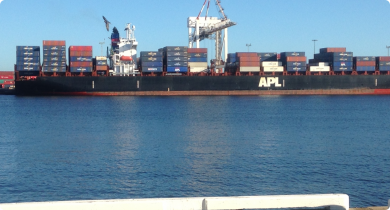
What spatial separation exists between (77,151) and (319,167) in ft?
31.0

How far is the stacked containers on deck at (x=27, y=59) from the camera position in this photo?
55419mm

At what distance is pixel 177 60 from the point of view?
56.8 meters

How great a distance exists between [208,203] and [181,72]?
51.8m

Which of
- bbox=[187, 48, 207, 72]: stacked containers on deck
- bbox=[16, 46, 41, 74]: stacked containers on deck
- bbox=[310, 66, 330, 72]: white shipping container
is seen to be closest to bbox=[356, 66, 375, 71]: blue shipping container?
bbox=[310, 66, 330, 72]: white shipping container

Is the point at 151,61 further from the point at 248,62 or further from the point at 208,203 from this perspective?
the point at 208,203

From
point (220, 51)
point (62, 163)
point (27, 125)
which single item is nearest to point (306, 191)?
point (62, 163)

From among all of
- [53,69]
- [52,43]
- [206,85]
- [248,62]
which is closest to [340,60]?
[248,62]

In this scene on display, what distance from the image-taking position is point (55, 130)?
2509 cm

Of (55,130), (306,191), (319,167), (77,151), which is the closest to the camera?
(306,191)

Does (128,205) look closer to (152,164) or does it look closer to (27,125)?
(152,164)

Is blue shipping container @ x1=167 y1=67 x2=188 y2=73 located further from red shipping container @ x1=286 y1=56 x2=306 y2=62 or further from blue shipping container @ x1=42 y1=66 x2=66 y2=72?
red shipping container @ x1=286 y1=56 x2=306 y2=62

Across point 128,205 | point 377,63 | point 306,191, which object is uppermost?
point 377,63

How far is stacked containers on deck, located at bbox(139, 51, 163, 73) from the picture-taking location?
56.5 metres

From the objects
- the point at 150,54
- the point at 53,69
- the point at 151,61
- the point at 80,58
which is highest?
the point at 150,54
